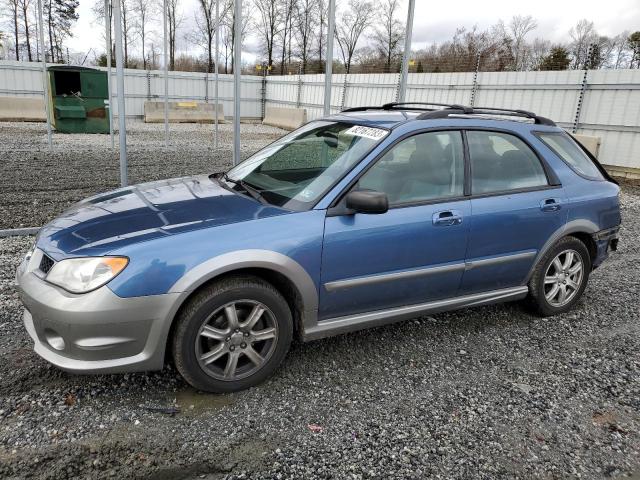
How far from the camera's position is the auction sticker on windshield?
3442 mm

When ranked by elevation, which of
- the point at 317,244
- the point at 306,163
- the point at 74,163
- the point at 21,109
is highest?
the point at 306,163

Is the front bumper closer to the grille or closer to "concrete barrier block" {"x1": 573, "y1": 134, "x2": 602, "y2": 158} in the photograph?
the grille

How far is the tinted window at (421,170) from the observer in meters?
3.35

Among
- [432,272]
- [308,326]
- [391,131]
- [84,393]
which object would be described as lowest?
[84,393]

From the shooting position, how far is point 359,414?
2.89 metres

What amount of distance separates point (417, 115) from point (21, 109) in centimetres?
2185

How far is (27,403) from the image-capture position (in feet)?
9.19

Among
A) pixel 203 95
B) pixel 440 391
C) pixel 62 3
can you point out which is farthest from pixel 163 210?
pixel 62 3

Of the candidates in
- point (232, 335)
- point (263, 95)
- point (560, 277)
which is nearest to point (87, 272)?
point (232, 335)

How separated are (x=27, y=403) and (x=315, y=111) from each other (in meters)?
21.7

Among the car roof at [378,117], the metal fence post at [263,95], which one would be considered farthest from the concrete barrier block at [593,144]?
the metal fence post at [263,95]

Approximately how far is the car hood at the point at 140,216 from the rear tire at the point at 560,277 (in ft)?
7.79

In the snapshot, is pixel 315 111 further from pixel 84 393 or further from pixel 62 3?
pixel 62 3

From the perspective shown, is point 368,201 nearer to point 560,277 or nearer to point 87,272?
point 87,272
